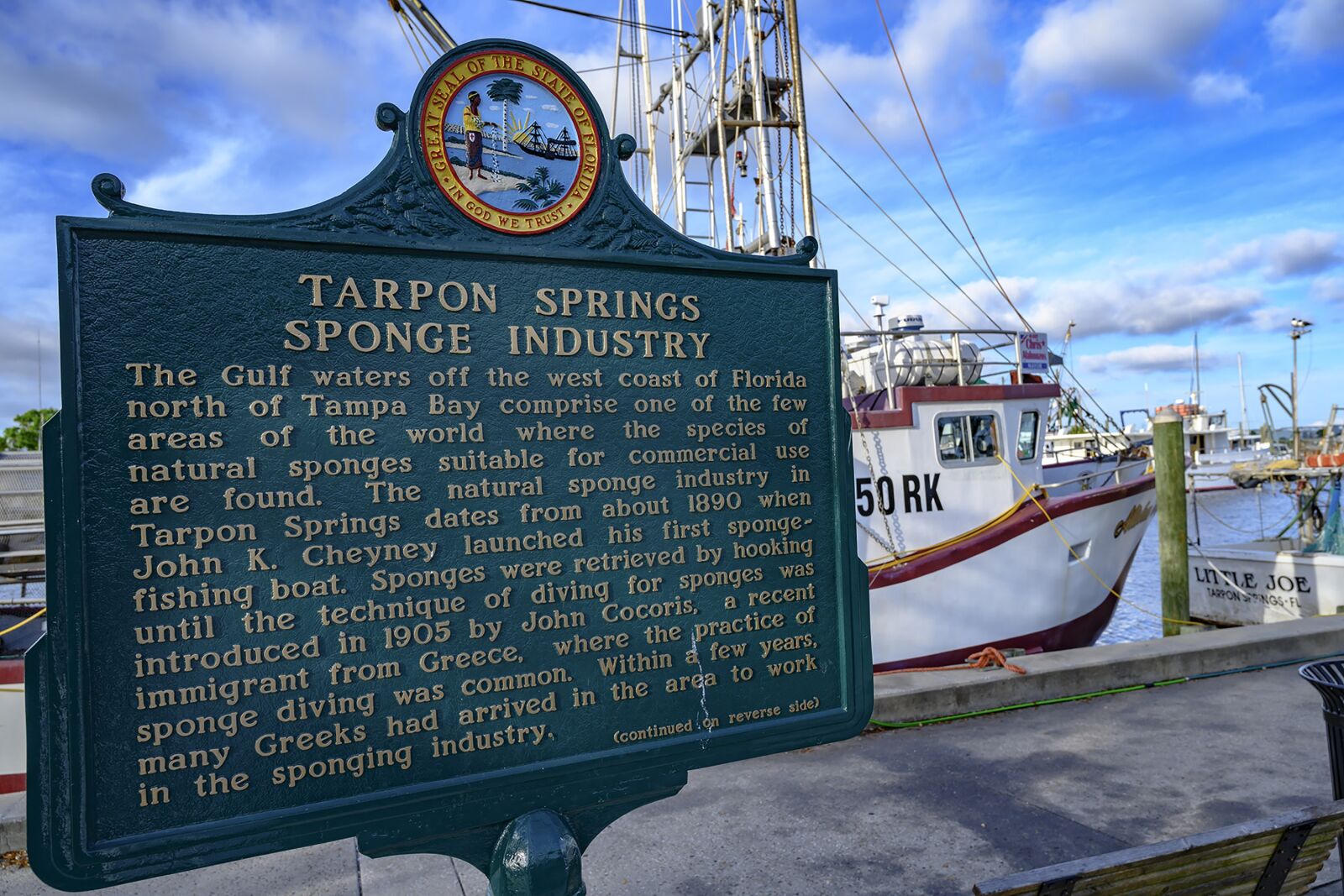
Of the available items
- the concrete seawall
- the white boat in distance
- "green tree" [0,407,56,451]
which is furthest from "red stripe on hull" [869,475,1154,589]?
"green tree" [0,407,56,451]

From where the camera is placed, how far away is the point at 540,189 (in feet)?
9.10

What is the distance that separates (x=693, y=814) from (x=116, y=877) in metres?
3.25

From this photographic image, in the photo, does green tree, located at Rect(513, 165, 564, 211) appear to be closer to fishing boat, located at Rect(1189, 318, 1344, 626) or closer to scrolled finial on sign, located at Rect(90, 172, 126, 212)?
scrolled finial on sign, located at Rect(90, 172, 126, 212)

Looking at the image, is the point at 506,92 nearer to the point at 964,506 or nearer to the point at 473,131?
the point at 473,131

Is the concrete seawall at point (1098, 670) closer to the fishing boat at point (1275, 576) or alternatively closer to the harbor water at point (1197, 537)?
the harbor water at point (1197, 537)

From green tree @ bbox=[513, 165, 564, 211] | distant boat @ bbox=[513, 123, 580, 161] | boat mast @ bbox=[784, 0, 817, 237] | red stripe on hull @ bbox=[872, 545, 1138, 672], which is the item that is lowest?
red stripe on hull @ bbox=[872, 545, 1138, 672]

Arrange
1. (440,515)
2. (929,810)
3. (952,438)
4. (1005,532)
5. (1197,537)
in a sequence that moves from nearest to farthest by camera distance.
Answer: (440,515) < (929,810) < (1005,532) < (952,438) < (1197,537)

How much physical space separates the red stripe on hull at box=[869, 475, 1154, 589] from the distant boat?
7902 millimetres

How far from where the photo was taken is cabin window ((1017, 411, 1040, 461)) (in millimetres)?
11633

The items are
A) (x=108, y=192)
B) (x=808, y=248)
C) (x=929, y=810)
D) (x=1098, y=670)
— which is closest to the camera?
(x=108, y=192)

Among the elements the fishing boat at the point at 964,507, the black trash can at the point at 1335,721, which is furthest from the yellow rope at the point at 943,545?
the black trash can at the point at 1335,721

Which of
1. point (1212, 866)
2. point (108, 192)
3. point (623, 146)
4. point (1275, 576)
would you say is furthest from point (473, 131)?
point (1275, 576)

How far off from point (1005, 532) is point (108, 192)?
10225mm

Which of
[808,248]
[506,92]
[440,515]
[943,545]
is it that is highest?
[506,92]
